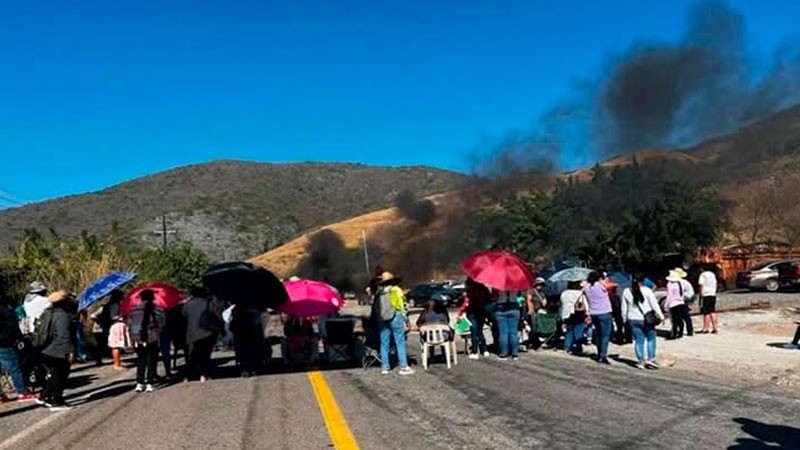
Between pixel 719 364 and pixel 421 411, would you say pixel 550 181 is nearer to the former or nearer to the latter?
pixel 719 364

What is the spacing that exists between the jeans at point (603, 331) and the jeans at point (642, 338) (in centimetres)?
73

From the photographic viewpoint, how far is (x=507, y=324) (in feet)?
51.6

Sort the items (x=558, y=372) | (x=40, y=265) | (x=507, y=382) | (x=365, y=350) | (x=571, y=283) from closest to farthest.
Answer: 1. (x=507, y=382)
2. (x=558, y=372)
3. (x=365, y=350)
4. (x=571, y=283)
5. (x=40, y=265)

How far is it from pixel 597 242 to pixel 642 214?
9.94 feet

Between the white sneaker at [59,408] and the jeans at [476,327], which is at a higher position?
the jeans at [476,327]

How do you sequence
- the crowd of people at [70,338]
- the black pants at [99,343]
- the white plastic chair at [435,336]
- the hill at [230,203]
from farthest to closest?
the hill at [230,203] → the black pants at [99,343] → the white plastic chair at [435,336] → the crowd of people at [70,338]

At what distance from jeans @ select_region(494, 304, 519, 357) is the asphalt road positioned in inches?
79.6

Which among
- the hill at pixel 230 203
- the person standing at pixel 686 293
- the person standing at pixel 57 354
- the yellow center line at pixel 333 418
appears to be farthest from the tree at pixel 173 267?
the hill at pixel 230 203

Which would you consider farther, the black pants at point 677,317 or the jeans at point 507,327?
the black pants at point 677,317

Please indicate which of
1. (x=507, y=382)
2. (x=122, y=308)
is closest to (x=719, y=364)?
(x=507, y=382)

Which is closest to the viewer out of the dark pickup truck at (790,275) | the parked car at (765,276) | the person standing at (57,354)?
the person standing at (57,354)

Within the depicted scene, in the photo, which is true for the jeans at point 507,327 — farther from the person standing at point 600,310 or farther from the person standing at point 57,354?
the person standing at point 57,354

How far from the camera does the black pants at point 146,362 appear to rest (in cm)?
1268

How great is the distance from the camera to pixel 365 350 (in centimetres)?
1529
